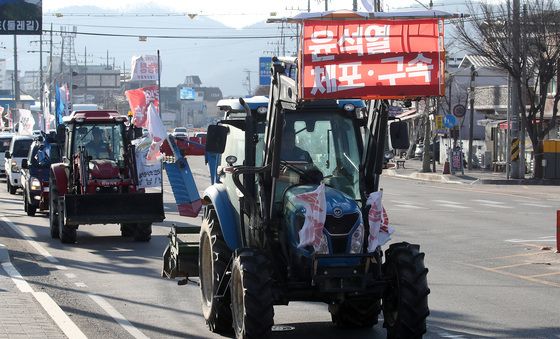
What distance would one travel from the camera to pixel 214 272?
452 inches

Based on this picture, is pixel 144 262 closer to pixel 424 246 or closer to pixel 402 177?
pixel 424 246

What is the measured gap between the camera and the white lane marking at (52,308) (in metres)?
11.7

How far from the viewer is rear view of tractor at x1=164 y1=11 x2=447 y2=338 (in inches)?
394

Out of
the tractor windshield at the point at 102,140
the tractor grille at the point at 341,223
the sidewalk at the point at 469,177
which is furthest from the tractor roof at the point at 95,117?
the sidewalk at the point at 469,177

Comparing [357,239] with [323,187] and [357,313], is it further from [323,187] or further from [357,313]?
[357,313]

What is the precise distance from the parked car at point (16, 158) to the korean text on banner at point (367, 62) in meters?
29.0

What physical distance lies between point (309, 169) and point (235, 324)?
1.70m

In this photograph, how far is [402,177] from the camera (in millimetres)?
56469

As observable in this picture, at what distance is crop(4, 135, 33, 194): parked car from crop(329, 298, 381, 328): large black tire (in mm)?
27254

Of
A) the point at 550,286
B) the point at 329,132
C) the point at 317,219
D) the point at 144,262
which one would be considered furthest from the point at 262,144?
the point at 144,262

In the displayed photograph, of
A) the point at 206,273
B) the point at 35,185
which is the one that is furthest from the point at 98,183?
the point at 206,273

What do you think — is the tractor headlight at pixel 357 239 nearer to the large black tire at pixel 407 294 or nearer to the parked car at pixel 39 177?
the large black tire at pixel 407 294

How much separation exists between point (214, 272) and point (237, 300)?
2.62ft

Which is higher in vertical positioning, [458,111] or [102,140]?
[458,111]
